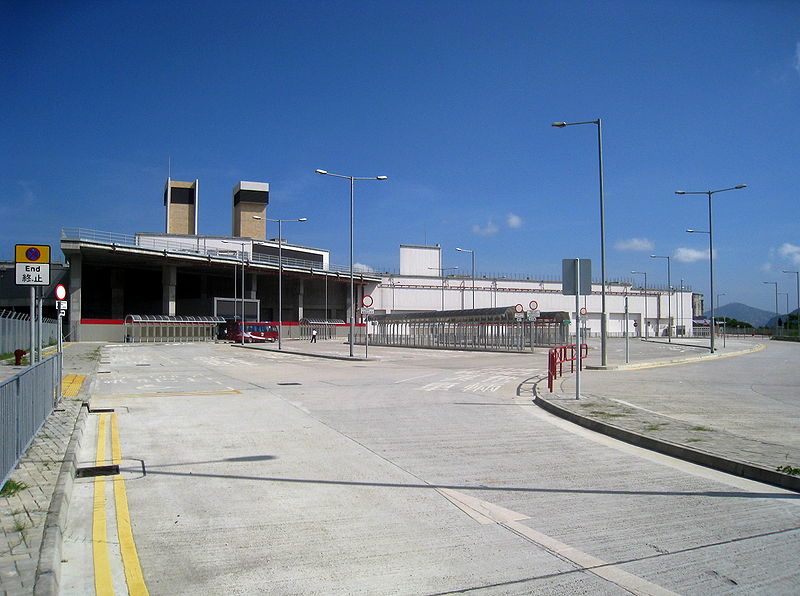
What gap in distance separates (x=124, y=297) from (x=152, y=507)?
82.7 meters

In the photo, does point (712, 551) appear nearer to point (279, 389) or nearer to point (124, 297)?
point (279, 389)

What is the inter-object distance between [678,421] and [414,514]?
23.0 ft

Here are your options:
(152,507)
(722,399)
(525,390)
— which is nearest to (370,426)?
(152,507)

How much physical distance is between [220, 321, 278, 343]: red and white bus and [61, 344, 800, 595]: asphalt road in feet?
189

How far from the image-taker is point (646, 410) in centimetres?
1312

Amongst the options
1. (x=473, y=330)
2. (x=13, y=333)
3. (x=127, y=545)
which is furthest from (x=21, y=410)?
(x=473, y=330)

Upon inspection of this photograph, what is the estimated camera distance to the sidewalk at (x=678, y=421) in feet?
26.7

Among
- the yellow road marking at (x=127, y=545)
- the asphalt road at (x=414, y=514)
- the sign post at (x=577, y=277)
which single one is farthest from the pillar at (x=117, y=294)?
the yellow road marking at (x=127, y=545)

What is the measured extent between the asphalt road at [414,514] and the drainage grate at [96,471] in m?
0.29

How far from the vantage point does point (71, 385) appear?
17938mm

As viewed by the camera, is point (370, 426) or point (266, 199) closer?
point (370, 426)

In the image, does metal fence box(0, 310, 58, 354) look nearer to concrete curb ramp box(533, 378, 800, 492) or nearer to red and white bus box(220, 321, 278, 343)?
concrete curb ramp box(533, 378, 800, 492)

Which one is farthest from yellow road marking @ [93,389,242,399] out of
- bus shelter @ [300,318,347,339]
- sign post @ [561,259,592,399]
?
bus shelter @ [300,318,347,339]

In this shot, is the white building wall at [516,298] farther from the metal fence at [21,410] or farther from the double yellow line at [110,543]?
the double yellow line at [110,543]
